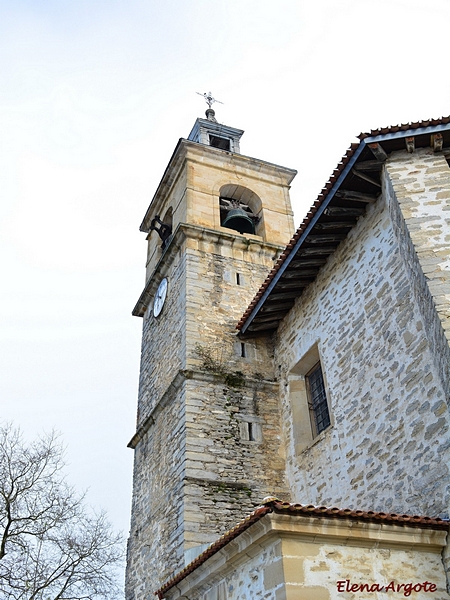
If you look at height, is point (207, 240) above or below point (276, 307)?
above

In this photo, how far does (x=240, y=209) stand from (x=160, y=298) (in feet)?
9.40

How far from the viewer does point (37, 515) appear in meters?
12.6

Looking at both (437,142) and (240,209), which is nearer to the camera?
(437,142)

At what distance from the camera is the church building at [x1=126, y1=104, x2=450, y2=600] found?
518 centimetres

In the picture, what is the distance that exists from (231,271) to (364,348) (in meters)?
4.75

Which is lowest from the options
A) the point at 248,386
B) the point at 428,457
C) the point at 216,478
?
the point at 428,457

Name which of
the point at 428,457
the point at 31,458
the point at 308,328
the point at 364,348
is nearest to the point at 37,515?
the point at 31,458

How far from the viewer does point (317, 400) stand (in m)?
9.14

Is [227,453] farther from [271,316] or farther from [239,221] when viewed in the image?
[239,221]

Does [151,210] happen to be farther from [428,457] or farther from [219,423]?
[428,457]

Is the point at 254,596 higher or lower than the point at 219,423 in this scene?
lower

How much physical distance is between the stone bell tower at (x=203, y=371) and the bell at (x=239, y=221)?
28 millimetres

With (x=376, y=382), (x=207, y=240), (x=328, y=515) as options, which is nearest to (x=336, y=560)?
(x=328, y=515)

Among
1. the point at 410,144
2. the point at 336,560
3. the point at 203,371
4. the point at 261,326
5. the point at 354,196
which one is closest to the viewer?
the point at 336,560
